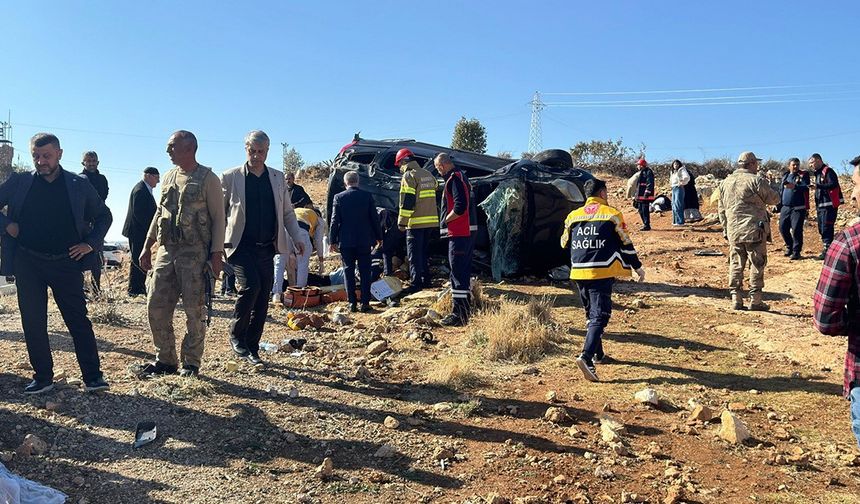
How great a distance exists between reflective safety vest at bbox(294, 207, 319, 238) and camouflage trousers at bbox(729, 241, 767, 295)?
5.26m

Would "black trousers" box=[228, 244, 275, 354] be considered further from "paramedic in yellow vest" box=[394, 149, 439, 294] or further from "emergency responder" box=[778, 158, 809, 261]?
"emergency responder" box=[778, 158, 809, 261]

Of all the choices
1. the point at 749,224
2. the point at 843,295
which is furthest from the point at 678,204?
the point at 843,295

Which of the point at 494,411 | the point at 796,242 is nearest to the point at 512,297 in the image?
the point at 494,411

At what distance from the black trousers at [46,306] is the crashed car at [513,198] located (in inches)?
213

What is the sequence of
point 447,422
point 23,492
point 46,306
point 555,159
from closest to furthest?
point 23,492, point 447,422, point 46,306, point 555,159

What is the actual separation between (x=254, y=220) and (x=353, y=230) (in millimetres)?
2864

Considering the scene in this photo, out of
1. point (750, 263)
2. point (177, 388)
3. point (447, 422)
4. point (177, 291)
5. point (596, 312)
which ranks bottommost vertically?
point (447, 422)

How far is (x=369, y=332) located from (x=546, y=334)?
1.85m

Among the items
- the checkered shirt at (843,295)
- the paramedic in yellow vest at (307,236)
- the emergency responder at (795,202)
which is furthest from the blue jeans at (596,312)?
the emergency responder at (795,202)

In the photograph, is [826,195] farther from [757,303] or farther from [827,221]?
[757,303]

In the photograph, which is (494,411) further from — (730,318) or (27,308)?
(730,318)

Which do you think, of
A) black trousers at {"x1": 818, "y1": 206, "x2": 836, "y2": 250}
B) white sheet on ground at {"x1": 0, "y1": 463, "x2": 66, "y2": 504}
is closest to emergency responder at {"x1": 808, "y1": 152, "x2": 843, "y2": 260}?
black trousers at {"x1": 818, "y1": 206, "x2": 836, "y2": 250}

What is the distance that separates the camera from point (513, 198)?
8.61 meters

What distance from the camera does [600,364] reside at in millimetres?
5688
